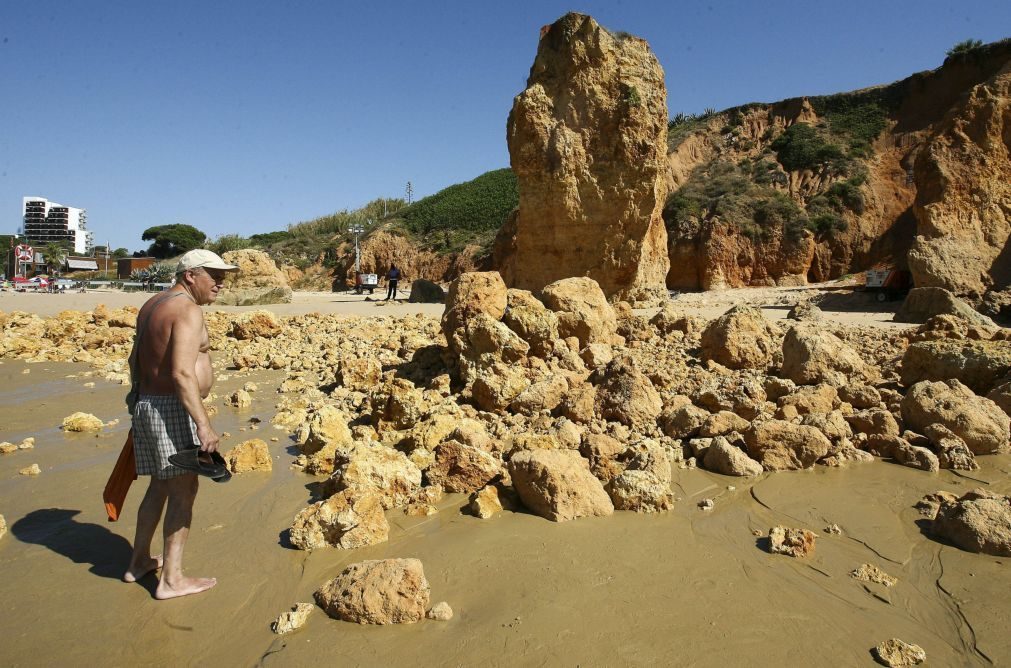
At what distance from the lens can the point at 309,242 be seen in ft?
127

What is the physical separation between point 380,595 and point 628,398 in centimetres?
273

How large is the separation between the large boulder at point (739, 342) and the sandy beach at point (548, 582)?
230cm

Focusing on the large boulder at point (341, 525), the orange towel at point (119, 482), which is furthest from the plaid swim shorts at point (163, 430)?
the large boulder at point (341, 525)

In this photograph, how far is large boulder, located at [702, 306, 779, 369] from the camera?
607cm

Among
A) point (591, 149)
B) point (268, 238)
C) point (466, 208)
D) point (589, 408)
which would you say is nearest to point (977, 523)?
point (589, 408)

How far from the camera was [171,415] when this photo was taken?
246cm

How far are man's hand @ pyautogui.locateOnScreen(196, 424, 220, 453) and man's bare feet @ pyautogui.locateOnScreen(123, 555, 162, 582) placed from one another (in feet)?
A: 2.10

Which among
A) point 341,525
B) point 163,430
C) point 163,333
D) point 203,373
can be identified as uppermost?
point 163,333

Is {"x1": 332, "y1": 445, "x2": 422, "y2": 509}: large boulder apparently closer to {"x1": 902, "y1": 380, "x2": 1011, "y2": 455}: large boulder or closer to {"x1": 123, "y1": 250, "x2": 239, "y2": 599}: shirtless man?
{"x1": 123, "y1": 250, "x2": 239, "y2": 599}: shirtless man

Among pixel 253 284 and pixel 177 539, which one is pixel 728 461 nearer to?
pixel 177 539

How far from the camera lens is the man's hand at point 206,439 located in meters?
2.37

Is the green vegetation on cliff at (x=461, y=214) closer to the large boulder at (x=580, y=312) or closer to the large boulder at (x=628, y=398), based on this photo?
the large boulder at (x=580, y=312)

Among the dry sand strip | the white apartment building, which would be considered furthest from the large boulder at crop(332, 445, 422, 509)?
the white apartment building

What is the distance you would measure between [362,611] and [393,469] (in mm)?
1211
